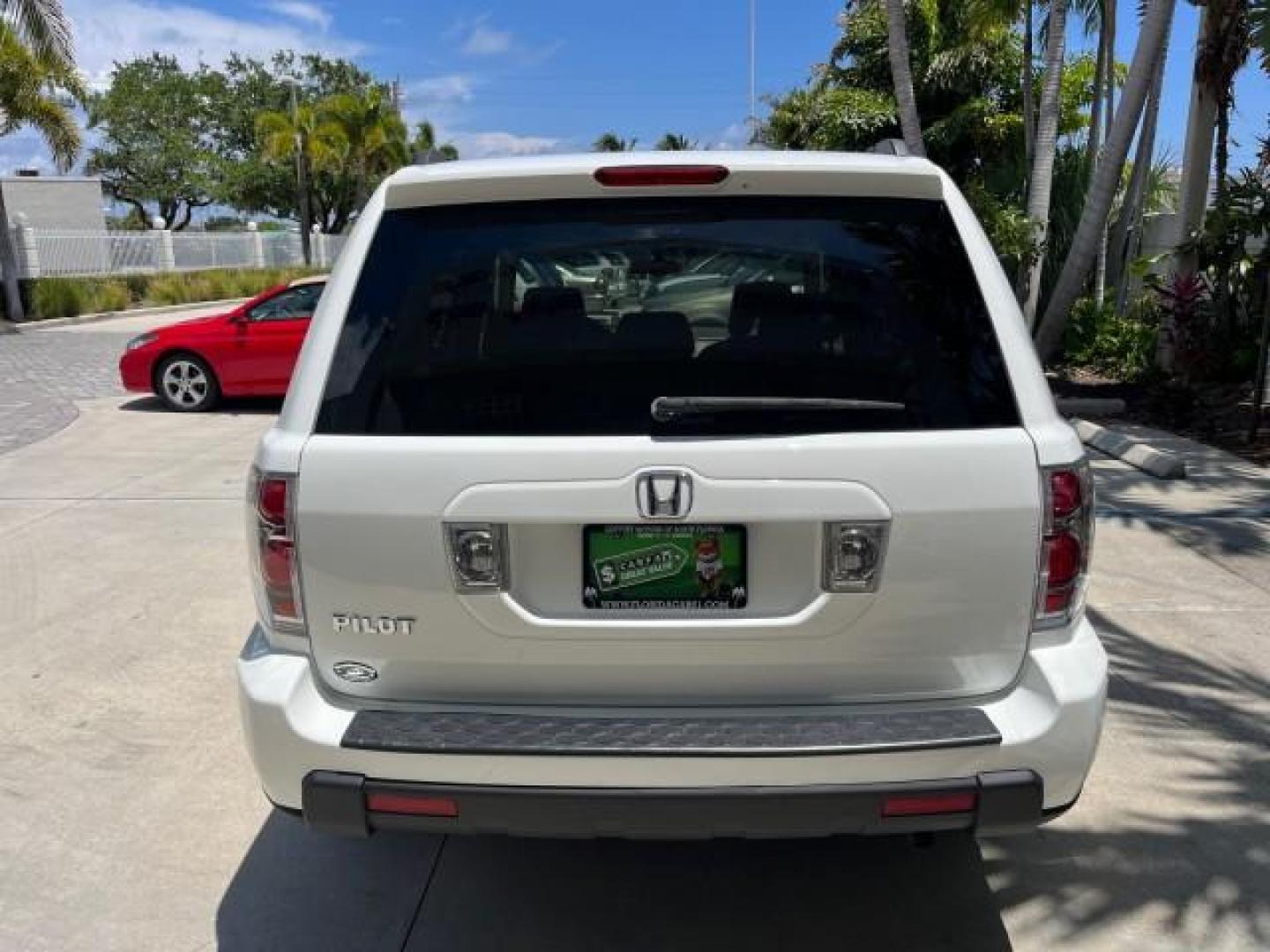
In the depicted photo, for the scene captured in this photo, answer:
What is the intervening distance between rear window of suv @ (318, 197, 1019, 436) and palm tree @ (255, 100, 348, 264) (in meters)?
39.2

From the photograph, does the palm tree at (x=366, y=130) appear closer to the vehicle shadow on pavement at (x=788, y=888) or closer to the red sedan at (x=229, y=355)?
the red sedan at (x=229, y=355)

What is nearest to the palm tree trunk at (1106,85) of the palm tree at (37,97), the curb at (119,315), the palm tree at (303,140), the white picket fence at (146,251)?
the white picket fence at (146,251)

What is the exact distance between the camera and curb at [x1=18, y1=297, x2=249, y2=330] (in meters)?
22.3

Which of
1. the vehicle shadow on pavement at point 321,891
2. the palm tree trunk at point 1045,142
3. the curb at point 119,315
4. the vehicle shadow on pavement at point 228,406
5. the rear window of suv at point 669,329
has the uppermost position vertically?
the palm tree trunk at point 1045,142

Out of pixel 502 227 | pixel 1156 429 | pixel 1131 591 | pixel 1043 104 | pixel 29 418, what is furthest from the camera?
pixel 1043 104

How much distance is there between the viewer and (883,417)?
2406 millimetres

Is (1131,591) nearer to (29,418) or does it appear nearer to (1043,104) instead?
(1043,104)

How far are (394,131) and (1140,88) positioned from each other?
38.6m

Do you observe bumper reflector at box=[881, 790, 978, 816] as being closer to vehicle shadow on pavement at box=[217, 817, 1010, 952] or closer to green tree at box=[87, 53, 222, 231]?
vehicle shadow on pavement at box=[217, 817, 1010, 952]

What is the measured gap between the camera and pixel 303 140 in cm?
4041

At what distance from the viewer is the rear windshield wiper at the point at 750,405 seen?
2.38 metres

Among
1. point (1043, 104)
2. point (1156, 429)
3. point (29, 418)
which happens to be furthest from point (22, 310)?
point (1156, 429)

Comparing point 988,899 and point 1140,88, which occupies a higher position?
point 1140,88

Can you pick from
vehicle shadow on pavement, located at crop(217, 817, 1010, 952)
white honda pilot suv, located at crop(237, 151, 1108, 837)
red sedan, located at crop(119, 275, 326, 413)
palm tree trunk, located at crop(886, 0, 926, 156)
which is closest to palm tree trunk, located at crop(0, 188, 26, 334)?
red sedan, located at crop(119, 275, 326, 413)
